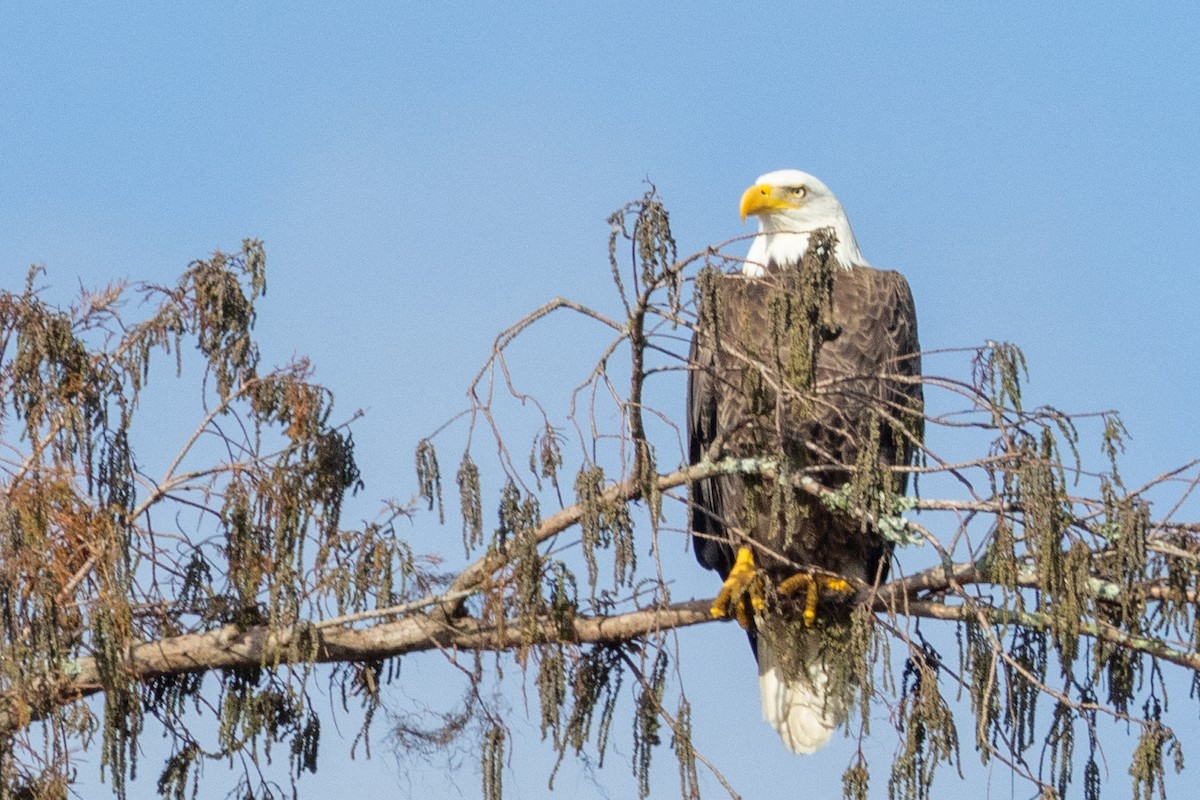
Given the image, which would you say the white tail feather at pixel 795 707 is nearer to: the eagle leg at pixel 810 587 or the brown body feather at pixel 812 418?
the brown body feather at pixel 812 418

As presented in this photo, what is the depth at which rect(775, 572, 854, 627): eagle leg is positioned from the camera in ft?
20.9

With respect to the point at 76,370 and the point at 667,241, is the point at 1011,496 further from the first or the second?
the point at 76,370

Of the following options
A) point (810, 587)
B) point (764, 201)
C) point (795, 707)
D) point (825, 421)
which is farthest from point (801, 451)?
point (764, 201)

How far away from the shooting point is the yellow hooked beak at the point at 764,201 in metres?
7.58

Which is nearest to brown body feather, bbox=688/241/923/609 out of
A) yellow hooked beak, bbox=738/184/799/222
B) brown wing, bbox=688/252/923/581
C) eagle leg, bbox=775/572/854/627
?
brown wing, bbox=688/252/923/581

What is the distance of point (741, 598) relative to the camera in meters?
6.14

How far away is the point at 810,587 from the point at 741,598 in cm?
37

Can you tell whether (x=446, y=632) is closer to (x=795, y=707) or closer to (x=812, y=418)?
(x=812, y=418)

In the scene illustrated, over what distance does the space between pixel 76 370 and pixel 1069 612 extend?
9.27 ft

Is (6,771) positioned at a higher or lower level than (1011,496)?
lower

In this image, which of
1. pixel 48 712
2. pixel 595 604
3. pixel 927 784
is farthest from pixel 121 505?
pixel 927 784

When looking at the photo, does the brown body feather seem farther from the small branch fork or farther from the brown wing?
the small branch fork

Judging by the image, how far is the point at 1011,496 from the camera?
4160 millimetres

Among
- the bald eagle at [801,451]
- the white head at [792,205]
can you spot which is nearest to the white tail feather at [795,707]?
the bald eagle at [801,451]
